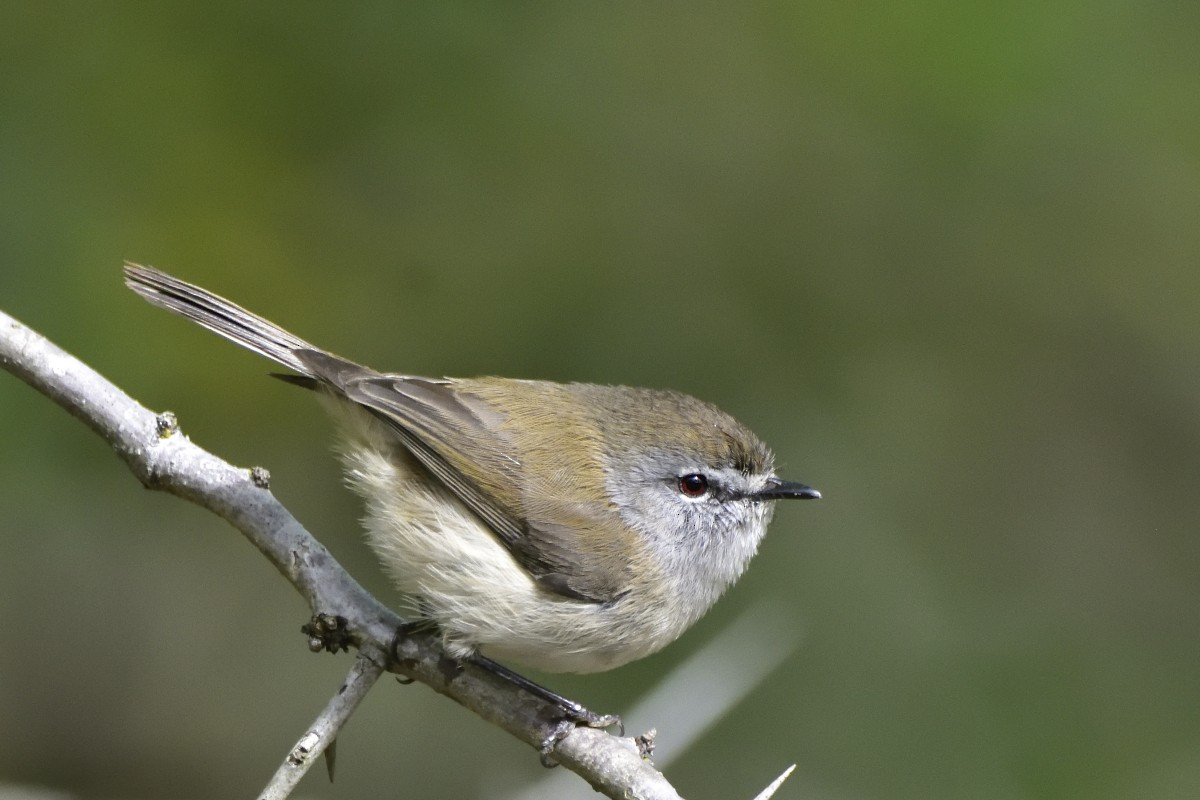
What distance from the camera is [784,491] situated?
447 centimetres

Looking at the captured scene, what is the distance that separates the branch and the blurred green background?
135cm

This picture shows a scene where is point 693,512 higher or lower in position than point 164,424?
lower

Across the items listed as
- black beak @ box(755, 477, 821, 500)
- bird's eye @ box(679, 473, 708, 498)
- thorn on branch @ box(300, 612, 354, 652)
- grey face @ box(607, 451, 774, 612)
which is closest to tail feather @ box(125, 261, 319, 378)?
thorn on branch @ box(300, 612, 354, 652)

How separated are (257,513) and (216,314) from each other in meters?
0.84

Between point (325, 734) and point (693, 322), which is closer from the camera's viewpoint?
point (325, 734)

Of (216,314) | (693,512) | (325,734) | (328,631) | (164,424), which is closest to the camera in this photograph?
(325,734)

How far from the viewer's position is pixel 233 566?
6.05 metres

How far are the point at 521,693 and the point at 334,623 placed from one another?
2.07ft

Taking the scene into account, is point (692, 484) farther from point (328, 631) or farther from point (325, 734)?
point (325, 734)

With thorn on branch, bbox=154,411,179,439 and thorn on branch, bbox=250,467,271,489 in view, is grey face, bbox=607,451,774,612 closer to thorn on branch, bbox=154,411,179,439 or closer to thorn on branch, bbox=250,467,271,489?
thorn on branch, bbox=250,467,271,489

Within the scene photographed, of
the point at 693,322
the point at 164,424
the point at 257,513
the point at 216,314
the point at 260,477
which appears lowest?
the point at 257,513

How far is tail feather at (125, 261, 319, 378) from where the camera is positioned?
412 centimetres

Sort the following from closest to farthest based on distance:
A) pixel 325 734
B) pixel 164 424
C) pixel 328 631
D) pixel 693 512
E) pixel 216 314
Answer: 1. pixel 325 734
2. pixel 328 631
3. pixel 164 424
4. pixel 216 314
5. pixel 693 512

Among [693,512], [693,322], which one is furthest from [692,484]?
[693,322]
